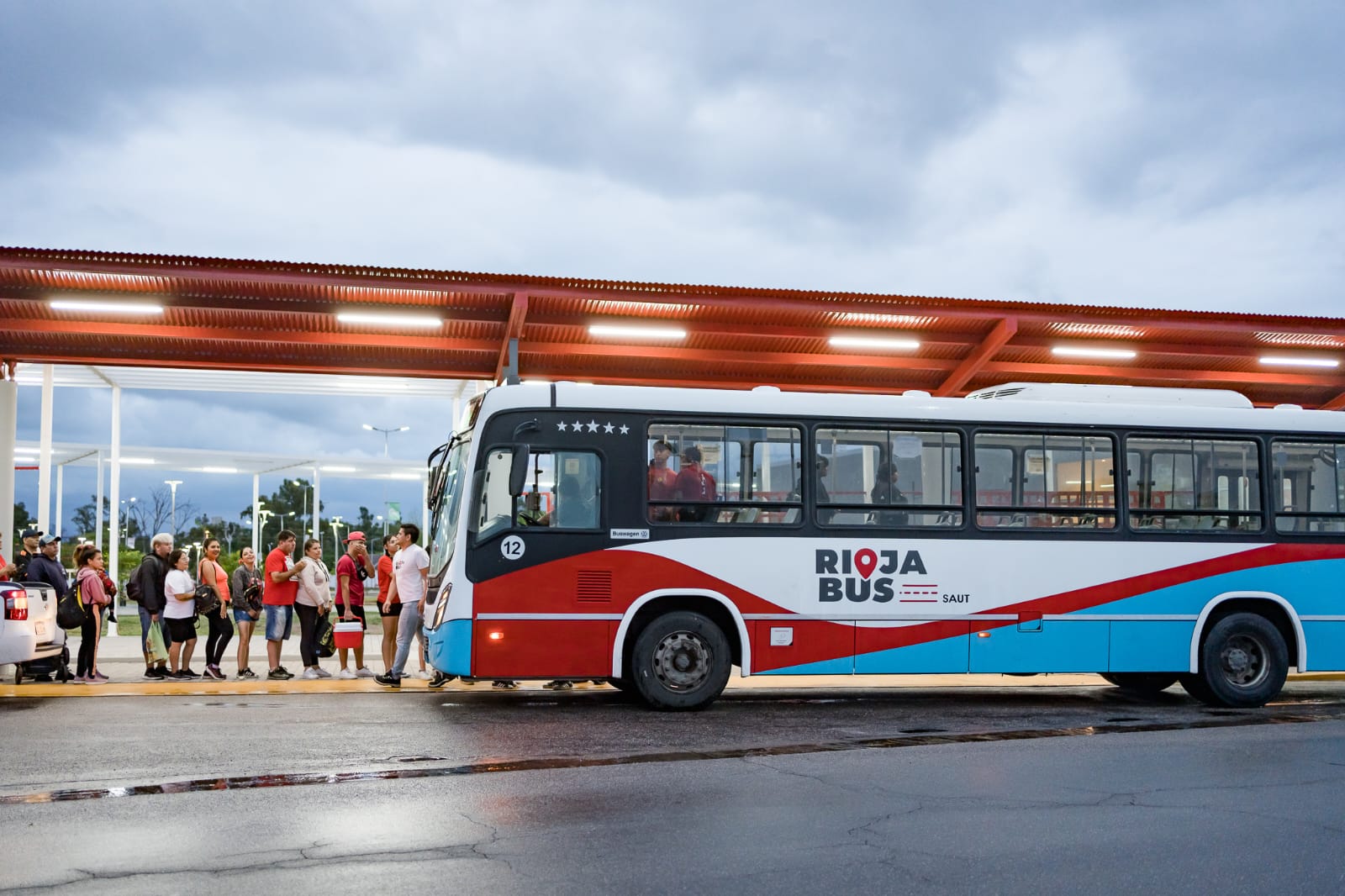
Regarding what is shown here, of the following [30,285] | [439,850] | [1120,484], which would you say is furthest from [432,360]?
[439,850]

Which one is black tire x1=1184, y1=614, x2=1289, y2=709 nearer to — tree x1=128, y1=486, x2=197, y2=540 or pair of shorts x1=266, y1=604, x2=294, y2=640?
pair of shorts x1=266, y1=604, x2=294, y2=640

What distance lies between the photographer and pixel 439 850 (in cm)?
593

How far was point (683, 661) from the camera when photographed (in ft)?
38.1

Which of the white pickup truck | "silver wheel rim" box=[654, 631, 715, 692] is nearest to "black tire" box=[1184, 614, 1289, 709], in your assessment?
"silver wheel rim" box=[654, 631, 715, 692]

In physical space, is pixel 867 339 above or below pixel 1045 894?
above

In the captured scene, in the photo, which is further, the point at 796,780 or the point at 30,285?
the point at 30,285

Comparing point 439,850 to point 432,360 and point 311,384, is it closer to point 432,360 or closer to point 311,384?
point 432,360

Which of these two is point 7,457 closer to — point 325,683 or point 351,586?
point 351,586

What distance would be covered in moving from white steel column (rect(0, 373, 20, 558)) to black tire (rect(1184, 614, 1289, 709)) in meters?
15.4

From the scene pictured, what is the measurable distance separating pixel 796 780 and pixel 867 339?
40.9 ft

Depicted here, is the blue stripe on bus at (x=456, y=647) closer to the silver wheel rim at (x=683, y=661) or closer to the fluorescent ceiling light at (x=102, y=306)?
the silver wheel rim at (x=683, y=661)

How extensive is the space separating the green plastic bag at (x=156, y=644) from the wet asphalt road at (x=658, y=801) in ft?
9.35

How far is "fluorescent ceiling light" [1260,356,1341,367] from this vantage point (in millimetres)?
21422

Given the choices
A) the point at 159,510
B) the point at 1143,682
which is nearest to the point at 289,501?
the point at 159,510
